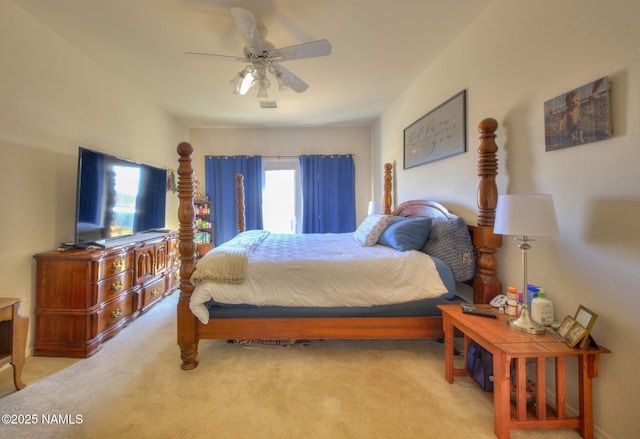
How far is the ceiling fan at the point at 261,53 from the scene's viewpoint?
5.73ft

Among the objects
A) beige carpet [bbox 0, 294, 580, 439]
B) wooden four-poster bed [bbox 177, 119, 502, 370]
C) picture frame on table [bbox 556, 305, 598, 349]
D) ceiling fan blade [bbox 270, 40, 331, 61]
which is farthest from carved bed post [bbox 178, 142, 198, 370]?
picture frame on table [bbox 556, 305, 598, 349]

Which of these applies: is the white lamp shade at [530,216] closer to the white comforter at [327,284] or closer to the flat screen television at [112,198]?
the white comforter at [327,284]

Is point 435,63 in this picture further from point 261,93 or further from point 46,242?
point 46,242

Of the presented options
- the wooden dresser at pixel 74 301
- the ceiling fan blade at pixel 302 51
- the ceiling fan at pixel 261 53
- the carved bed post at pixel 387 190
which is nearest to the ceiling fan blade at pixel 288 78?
the ceiling fan at pixel 261 53

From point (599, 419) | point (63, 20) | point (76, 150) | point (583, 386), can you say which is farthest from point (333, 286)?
point (63, 20)

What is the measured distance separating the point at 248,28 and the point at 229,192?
3.33 m

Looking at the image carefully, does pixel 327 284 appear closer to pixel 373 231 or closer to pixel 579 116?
pixel 373 231

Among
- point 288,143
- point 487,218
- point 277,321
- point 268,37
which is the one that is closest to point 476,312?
point 487,218

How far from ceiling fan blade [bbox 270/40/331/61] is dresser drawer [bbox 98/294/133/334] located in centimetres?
255

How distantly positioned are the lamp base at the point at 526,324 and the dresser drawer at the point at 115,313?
118 inches

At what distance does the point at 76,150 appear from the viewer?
243 centimetres

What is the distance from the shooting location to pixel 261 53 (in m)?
2.05

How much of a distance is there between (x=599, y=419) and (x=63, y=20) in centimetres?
424

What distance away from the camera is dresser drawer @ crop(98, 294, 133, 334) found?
2191 millimetres
